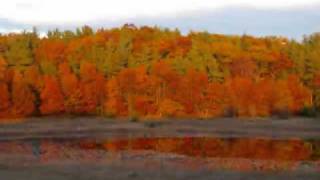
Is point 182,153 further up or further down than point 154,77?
further down

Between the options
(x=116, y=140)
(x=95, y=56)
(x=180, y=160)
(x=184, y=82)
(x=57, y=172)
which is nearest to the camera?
(x=57, y=172)

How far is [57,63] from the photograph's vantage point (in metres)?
107

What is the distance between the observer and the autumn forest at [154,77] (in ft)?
321

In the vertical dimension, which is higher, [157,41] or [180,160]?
[157,41]

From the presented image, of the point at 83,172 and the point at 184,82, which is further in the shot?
the point at 184,82

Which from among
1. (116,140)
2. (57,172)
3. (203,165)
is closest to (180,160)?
(203,165)

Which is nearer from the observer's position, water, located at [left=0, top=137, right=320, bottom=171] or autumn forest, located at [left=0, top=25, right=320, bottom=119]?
water, located at [left=0, top=137, right=320, bottom=171]

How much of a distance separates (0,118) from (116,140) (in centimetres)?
3950

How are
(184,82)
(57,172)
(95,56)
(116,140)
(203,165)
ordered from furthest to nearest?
1. (95,56)
2. (184,82)
3. (116,140)
4. (203,165)
5. (57,172)

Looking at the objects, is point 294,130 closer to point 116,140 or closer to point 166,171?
point 116,140

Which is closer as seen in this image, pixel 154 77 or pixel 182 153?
pixel 182 153

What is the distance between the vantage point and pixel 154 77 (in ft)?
333

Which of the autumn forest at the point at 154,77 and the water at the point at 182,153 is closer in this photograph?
the water at the point at 182,153

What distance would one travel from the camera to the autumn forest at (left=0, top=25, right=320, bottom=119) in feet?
321
